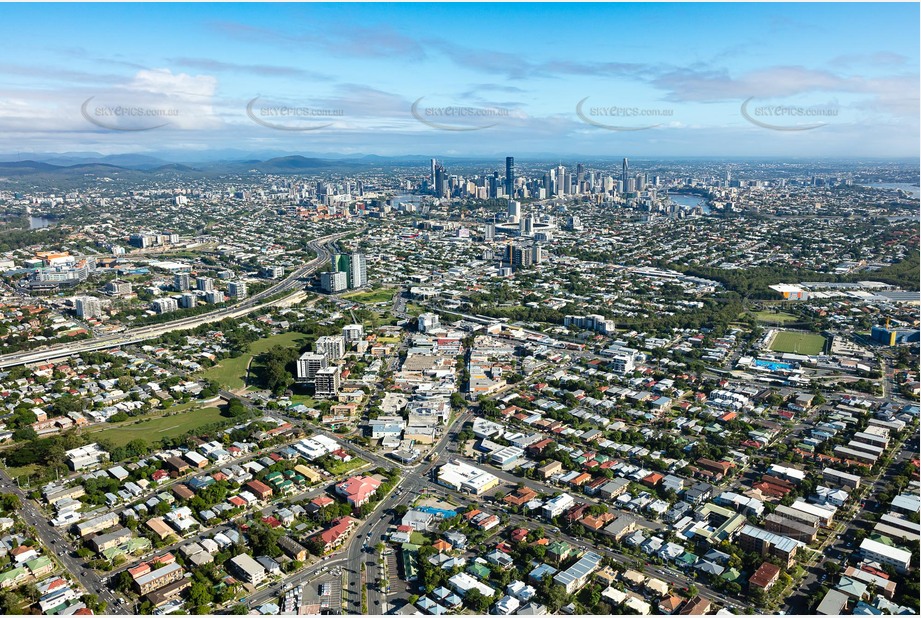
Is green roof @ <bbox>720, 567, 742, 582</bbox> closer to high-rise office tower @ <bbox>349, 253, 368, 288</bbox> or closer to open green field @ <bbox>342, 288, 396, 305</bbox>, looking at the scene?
open green field @ <bbox>342, 288, 396, 305</bbox>

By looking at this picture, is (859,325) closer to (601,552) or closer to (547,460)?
(547,460)

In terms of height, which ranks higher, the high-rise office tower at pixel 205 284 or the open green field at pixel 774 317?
the high-rise office tower at pixel 205 284

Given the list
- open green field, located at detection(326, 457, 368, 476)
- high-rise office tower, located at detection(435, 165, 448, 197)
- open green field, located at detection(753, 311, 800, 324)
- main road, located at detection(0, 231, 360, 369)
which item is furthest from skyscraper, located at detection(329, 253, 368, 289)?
high-rise office tower, located at detection(435, 165, 448, 197)

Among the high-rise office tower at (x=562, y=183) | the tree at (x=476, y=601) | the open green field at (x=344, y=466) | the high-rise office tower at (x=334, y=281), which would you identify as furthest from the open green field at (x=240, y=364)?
the high-rise office tower at (x=562, y=183)

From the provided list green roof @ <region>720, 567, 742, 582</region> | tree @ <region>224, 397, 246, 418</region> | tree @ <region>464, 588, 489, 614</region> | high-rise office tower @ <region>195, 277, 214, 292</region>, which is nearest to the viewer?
tree @ <region>464, 588, 489, 614</region>

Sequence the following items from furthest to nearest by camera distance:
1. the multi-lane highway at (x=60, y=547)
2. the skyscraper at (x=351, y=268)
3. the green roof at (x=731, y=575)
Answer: the skyscraper at (x=351, y=268) → the green roof at (x=731, y=575) → the multi-lane highway at (x=60, y=547)

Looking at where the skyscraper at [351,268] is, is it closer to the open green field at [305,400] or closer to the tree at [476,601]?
the open green field at [305,400]

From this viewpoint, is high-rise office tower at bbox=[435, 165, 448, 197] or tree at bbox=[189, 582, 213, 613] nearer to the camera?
tree at bbox=[189, 582, 213, 613]
